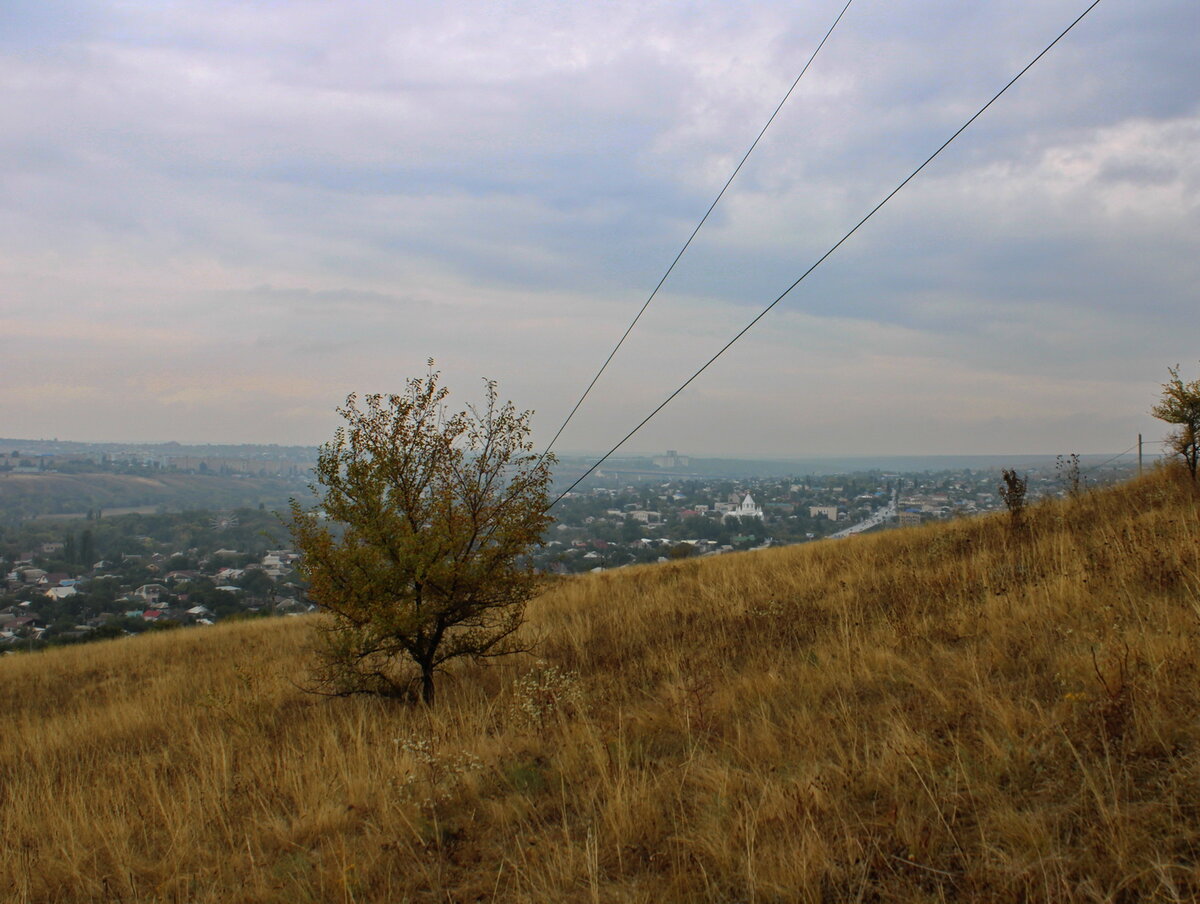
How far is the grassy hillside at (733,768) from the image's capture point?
271 cm

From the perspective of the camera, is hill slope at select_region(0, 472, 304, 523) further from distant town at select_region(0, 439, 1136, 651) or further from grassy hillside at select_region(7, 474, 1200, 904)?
grassy hillside at select_region(7, 474, 1200, 904)

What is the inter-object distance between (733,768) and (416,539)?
358 cm

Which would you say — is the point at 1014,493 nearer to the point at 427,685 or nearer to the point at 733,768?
the point at 733,768

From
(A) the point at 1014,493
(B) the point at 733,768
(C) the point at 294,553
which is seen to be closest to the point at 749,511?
(A) the point at 1014,493

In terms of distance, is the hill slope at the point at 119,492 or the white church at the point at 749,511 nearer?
the white church at the point at 749,511

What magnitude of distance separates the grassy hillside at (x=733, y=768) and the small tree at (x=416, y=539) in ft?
2.05

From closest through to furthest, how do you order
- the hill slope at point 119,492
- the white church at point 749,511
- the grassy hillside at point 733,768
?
the grassy hillside at point 733,768 → the white church at point 749,511 → the hill slope at point 119,492

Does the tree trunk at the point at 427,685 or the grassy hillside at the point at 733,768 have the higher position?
the grassy hillside at the point at 733,768

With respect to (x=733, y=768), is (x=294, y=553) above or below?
above

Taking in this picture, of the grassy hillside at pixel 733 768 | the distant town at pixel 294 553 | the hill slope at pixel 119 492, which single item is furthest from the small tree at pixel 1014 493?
the hill slope at pixel 119 492

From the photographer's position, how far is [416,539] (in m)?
6.29

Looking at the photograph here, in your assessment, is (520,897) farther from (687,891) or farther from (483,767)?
(483,767)

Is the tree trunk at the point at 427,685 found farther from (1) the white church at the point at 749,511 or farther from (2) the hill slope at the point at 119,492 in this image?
(2) the hill slope at the point at 119,492

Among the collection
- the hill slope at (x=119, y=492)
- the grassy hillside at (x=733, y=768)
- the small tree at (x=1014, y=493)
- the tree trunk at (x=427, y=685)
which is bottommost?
the hill slope at (x=119, y=492)
